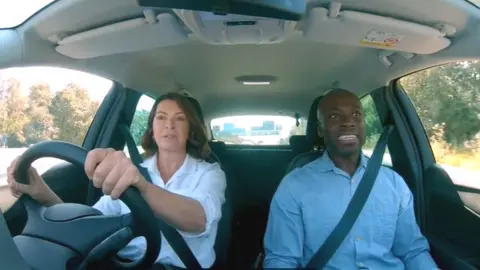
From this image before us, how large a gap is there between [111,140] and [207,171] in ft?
3.09

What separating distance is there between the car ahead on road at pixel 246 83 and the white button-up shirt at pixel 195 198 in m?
0.17

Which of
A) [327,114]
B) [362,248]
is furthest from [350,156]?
[362,248]

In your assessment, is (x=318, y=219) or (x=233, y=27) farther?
(x=318, y=219)

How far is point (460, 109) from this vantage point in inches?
101

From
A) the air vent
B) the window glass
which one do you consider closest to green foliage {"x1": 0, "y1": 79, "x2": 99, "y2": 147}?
the window glass

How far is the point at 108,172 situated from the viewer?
128 cm

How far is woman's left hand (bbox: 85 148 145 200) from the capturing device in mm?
1267

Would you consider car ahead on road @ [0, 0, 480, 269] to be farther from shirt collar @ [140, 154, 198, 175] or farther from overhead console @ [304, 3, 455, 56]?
shirt collar @ [140, 154, 198, 175]

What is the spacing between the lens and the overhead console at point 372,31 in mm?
2027

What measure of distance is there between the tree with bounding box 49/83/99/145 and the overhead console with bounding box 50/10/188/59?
0.24 meters

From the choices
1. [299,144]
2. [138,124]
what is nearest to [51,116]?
[138,124]

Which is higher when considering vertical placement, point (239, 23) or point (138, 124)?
point (239, 23)

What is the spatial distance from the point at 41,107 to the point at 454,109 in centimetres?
198

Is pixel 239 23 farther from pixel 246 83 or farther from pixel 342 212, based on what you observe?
pixel 246 83
